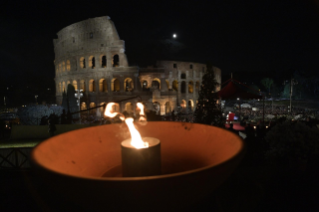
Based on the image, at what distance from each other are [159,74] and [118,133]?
77.0 feet

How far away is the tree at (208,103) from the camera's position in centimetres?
893

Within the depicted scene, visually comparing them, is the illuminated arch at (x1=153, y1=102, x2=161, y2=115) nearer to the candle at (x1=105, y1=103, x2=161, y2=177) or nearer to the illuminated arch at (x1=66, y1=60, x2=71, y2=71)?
the illuminated arch at (x1=66, y1=60, x2=71, y2=71)

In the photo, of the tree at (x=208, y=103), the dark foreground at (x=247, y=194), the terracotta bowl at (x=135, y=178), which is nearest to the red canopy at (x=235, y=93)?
the tree at (x=208, y=103)

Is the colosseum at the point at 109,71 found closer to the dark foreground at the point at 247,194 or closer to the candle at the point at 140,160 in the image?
the dark foreground at the point at 247,194

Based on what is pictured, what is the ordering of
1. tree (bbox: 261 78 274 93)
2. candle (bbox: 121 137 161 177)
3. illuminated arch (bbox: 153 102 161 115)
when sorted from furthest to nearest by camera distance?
tree (bbox: 261 78 274 93)
illuminated arch (bbox: 153 102 161 115)
candle (bbox: 121 137 161 177)

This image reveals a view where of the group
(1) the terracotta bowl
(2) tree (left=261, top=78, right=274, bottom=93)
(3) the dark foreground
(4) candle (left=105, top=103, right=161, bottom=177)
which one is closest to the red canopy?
(3) the dark foreground

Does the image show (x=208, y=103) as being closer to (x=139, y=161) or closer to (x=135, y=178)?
(x=139, y=161)

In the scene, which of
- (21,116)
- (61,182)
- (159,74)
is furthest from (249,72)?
(61,182)

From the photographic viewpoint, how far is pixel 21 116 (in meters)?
16.1

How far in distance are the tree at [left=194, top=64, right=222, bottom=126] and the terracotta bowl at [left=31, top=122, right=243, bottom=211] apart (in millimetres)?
7326

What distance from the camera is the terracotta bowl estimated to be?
755 millimetres

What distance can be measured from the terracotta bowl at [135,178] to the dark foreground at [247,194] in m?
1.51

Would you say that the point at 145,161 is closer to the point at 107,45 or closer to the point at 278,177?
the point at 278,177

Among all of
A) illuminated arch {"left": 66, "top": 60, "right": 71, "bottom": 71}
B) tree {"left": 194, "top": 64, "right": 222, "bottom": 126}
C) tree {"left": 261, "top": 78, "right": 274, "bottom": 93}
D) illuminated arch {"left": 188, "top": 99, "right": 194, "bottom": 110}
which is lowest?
illuminated arch {"left": 188, "top": 99, "right": 194, "bottom": 110}
